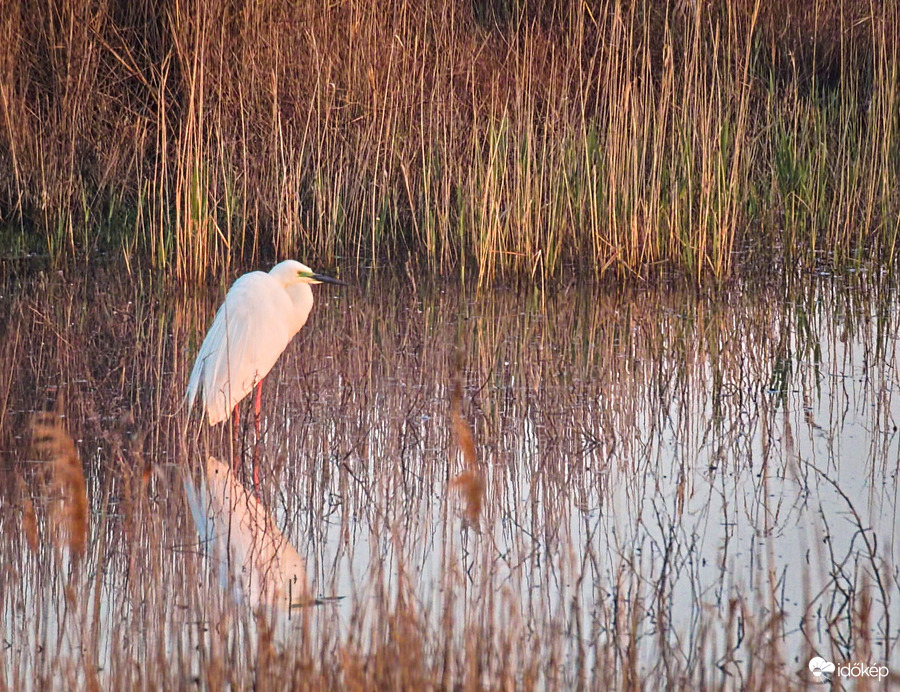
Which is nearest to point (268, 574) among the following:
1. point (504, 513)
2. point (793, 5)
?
point (504, 513)

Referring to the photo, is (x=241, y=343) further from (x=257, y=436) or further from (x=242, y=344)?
(x=257, y=436)

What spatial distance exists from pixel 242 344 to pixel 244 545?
1199 mm

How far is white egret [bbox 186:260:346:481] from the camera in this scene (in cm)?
387

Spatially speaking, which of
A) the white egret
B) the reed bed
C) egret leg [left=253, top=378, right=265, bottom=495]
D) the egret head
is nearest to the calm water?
egret leg [left=253, top=378, right=265, bottom=495]

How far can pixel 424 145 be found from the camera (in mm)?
6891

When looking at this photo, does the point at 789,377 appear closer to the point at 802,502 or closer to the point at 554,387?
the point at 554,387

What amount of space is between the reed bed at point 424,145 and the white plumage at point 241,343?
187 centimetres

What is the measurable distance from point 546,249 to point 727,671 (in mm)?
4154

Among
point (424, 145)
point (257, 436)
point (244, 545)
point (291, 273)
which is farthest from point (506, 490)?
point (424, 145)

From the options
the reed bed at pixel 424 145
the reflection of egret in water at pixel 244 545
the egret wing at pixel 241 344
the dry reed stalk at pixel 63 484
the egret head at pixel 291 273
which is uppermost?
the reed bed at pixel 424 145

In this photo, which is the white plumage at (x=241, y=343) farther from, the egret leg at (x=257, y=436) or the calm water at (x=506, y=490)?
the calm water at (x=506, y=490)

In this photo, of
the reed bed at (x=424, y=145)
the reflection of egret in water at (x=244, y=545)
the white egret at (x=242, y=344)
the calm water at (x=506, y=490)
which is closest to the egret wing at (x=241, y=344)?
the white egret at (x=242, y=344)

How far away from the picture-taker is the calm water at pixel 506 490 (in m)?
2.29

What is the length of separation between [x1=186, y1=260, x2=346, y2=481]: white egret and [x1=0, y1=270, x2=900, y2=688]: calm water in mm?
136
